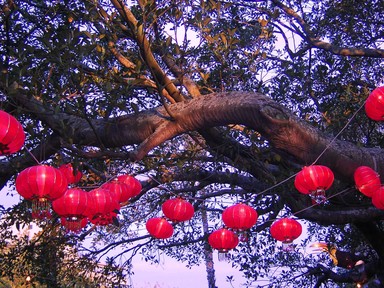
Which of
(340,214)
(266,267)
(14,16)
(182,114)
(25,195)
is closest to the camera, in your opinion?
(25,195)

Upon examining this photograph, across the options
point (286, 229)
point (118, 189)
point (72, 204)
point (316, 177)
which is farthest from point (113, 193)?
point (286, 229)

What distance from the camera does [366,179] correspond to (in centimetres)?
370

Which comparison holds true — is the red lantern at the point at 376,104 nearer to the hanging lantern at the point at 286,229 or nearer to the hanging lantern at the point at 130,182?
the hanging lantern at the point at 286,229

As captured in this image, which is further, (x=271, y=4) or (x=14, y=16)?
(x=271, y=4)

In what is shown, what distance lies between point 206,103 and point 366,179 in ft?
4.73

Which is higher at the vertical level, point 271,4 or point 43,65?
point 271,4

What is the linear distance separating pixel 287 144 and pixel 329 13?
3912 millimetres

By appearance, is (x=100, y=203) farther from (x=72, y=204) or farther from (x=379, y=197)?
(x=379, y=197)

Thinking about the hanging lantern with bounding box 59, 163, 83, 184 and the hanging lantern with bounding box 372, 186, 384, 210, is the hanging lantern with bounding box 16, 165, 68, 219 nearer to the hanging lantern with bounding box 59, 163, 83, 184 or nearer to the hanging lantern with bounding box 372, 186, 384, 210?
the hanging lantern with bounding box 59, 163, 83, 184

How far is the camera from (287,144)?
3566mm

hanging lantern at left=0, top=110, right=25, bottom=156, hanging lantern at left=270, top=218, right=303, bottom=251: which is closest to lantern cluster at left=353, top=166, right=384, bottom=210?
hanging lantern at left=270, top=218, right=303, bottom=251

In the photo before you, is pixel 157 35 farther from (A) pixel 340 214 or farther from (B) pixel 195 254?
(B) pixel 195 254

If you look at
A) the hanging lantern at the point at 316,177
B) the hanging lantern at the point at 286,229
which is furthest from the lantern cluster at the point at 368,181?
the hanging lantern at the point at 286,229

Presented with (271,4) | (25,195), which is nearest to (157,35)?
(25,195)
